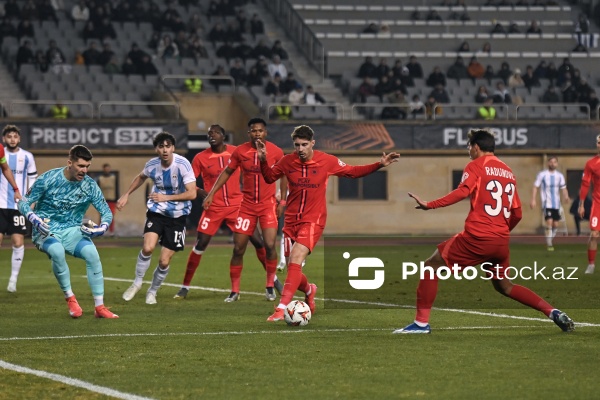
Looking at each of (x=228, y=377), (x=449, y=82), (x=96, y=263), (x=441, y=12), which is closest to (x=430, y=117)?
(x=449, y=82)

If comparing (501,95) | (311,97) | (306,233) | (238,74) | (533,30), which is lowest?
(306,233)

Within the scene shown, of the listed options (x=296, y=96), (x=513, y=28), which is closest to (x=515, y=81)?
(x=513, y=28)

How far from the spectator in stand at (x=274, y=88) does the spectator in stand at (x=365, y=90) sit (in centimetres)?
273

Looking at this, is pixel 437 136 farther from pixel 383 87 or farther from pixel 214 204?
pixel 214 204

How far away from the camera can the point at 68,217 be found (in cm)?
1394

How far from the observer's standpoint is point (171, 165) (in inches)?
629

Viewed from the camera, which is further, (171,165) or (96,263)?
(171,165)

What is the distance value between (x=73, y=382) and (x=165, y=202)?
23.3 feet

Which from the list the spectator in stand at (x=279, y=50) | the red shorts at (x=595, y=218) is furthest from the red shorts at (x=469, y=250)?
the spectator in stand at (x=279, y=50)

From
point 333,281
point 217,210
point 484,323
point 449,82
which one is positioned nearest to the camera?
point 484,323

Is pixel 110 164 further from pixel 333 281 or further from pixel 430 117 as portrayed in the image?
pixel 333 281

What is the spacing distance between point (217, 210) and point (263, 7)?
101 ft

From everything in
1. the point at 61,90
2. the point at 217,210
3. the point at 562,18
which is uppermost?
the point at 562,18

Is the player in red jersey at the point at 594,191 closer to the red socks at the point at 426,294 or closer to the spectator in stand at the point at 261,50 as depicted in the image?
the red socks at the point at 426,294
